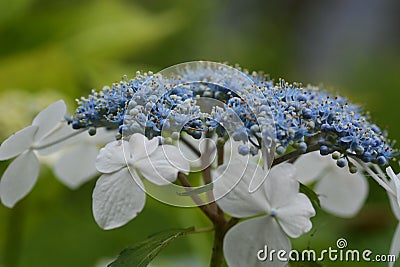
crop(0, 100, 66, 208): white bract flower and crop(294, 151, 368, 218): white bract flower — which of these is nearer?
crop(0, 100, 66, 208): white bract flower

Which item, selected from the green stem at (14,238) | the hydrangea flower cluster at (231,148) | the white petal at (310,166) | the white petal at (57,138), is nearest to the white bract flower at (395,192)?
the hydrangea flower cluster at (231,148)

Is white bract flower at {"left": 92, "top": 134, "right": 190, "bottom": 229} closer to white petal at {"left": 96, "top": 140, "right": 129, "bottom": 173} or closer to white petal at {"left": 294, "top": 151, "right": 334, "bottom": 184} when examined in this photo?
white petal at {"left": 96, "top": 140, "right": 129, "bottom": 173}

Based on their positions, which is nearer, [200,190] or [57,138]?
[200,190]

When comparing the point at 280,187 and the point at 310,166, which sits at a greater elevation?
the point at 310,166

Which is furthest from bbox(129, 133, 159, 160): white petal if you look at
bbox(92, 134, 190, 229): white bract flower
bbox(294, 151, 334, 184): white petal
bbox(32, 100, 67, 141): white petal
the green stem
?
the green stem

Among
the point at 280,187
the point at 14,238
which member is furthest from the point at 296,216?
the point at 14,238

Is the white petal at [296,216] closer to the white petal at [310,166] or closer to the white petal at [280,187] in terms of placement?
the white petal at [280,187]

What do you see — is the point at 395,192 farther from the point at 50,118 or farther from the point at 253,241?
the point at 50,118
